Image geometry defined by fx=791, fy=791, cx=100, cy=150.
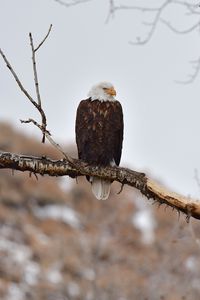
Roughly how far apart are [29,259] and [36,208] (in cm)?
426

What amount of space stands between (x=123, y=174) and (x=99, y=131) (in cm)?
118

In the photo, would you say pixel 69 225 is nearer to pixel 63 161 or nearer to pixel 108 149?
pixel 108 149

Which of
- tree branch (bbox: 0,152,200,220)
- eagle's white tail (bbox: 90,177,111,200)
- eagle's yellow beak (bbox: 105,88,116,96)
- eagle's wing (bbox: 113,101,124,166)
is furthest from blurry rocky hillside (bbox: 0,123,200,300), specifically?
tree branch (bbox: 0,152,200,220)

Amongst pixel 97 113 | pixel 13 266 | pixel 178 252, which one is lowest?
pixel 13 266

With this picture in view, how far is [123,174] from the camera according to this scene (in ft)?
17.5

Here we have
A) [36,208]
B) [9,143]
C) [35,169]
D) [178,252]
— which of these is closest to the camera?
[35,169]

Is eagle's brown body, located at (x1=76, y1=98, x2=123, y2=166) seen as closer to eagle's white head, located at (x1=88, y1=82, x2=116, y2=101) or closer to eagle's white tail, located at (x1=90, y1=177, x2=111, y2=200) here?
eagle's white head, located at (x1=88, y1=82, x2=116, y2=101)

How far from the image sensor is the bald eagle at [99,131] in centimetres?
634

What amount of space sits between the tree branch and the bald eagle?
3.06 ft

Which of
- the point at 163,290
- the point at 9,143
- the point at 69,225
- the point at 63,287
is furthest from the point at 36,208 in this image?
the point at 163,290

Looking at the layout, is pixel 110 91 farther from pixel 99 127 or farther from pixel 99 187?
pixel 99 187

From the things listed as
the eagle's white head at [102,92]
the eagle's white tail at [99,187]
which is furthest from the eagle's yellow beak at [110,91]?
the eagle's white tail at [99,187]

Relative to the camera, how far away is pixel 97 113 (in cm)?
643

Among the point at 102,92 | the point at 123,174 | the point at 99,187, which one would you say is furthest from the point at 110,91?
the point at 123,174
